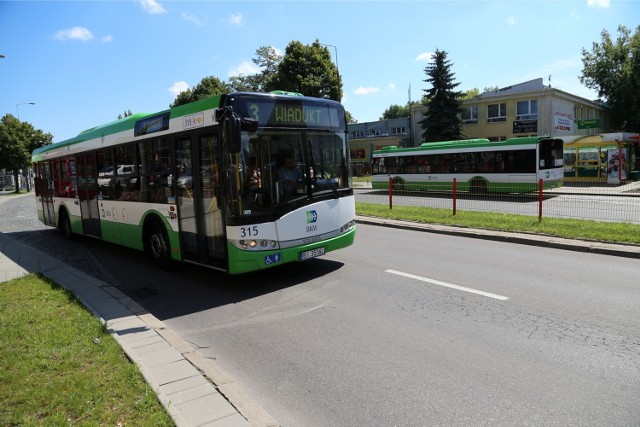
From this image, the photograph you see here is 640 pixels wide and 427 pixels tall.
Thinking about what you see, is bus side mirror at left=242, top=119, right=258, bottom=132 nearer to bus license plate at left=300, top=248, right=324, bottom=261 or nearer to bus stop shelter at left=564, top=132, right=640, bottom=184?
bus license plate at left=300, top=248, right=324, bottom=261

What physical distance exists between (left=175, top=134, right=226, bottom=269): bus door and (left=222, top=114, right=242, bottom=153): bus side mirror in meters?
0.62

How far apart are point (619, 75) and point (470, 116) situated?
1795 cm

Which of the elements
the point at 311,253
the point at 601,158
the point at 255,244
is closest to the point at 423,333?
the point at 311,253

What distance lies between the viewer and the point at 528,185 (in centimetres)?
2209

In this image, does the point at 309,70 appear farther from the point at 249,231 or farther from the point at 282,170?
the point at 249,231

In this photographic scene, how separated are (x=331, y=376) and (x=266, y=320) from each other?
1.83 meters

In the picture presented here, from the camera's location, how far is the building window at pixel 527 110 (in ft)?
125

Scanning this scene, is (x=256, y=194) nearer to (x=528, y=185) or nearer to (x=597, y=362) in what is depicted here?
(x=597, y=362)

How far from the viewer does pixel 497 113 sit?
40375 millimetres

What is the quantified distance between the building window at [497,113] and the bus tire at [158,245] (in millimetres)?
37504

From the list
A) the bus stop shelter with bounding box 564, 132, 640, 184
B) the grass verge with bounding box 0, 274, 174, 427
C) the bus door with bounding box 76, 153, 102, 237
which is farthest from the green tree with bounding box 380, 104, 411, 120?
the grass verge with bounding box 0, 274, 174, 427

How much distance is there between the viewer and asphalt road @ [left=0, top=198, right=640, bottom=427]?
366 cm

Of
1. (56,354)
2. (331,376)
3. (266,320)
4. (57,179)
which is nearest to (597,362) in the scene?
(331,376)

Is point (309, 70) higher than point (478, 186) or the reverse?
higher
